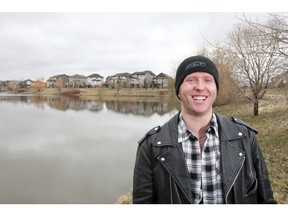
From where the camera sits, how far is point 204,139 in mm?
1300

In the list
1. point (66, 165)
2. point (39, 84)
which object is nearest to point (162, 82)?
point (39, 84)

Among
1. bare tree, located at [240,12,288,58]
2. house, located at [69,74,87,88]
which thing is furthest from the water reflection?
bare tree, located at [240,12,288,58]

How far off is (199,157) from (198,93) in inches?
13.3

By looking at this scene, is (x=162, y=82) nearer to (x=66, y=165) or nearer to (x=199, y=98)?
(x=66, y=165)

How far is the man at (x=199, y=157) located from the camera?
1242 millimetres

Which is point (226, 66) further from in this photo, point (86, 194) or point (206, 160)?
point (206, 160)

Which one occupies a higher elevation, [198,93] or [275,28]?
[275,28]

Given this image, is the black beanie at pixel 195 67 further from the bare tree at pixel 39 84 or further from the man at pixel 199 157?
the bare tree at pixel 39 84

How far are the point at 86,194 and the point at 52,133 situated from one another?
763 cm

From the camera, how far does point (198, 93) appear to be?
1.24 meters

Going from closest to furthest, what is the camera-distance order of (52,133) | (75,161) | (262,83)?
1. (75,161)
2. (262,83)
3. (52,133)

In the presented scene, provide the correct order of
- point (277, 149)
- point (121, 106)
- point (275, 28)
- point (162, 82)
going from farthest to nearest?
point (162, 82) → point (121, 106) → point (277, 149) → point (275, 28)

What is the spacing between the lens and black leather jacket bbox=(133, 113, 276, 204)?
1240 mm
